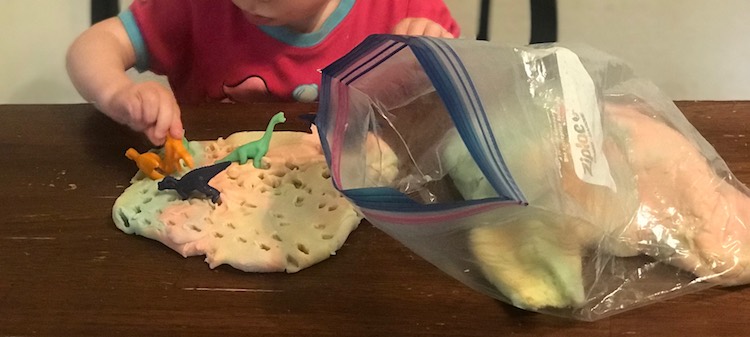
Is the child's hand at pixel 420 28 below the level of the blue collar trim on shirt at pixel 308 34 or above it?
above

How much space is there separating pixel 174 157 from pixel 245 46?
0.25 m

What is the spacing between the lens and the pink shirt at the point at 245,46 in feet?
2.31

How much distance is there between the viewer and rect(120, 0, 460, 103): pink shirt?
0.70m

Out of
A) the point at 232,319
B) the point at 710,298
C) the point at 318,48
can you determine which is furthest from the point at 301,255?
the point at 318,48

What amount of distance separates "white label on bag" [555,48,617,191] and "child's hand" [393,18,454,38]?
0.67 feet

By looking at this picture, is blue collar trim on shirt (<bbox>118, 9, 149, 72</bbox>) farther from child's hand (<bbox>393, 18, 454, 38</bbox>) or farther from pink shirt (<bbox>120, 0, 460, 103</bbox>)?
child's hand (<bbox>393, 18, 454, 38</bbox>)

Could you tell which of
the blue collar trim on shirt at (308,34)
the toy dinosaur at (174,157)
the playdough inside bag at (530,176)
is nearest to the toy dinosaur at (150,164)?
the toy dinosaur at (174,157)

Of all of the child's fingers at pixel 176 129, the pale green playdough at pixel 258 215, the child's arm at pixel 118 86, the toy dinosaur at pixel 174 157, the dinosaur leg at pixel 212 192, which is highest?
the child's arm at pixel 118 86

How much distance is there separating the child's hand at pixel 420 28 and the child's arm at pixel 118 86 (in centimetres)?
20

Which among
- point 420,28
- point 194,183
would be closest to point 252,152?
point 194,183

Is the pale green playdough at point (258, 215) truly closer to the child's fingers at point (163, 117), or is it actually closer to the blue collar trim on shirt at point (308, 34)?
the child's fingers at point (163, 117)

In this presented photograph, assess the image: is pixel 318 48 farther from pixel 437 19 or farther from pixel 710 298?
pixel 710 298

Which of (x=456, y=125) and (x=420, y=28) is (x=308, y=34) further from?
(x=456, y=125)

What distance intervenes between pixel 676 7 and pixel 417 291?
852 mm
